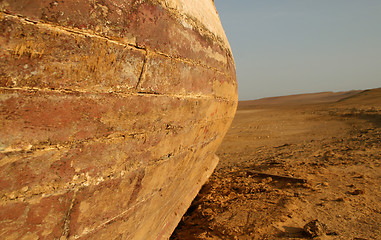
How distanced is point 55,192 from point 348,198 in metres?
2.78

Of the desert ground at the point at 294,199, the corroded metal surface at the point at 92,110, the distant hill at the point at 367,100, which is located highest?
the distant hill at the point at 367,100

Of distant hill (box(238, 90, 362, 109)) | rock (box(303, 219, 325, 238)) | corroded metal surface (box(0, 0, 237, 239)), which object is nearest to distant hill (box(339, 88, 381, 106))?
distant hill (box(238, 90, 362, 109))

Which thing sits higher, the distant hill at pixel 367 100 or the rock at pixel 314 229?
the distant hill at pixel 367 100

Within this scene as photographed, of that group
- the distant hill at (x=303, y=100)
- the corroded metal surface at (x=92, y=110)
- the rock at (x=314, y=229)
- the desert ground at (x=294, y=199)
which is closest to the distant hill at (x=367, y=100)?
the desert ground at (x=294, y=199)

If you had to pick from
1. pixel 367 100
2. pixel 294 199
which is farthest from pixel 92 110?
pixel 367 100

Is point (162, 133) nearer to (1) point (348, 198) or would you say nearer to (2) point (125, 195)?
(2) point (125, 195)

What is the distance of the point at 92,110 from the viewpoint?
1.01 meters

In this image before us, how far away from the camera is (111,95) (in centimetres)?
106

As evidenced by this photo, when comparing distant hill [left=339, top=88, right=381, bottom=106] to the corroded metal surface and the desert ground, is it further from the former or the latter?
the corroded metal surface

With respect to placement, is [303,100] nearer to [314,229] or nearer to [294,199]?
[294,199]

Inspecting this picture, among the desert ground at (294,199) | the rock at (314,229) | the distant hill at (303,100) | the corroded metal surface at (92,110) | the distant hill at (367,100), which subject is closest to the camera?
the corroded metal surface at (92,110)

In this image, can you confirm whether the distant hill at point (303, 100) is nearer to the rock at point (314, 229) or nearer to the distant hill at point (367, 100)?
the distant hill at point (367, 100)

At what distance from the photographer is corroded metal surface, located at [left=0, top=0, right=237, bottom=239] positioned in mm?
850

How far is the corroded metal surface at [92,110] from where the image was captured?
0.85m
